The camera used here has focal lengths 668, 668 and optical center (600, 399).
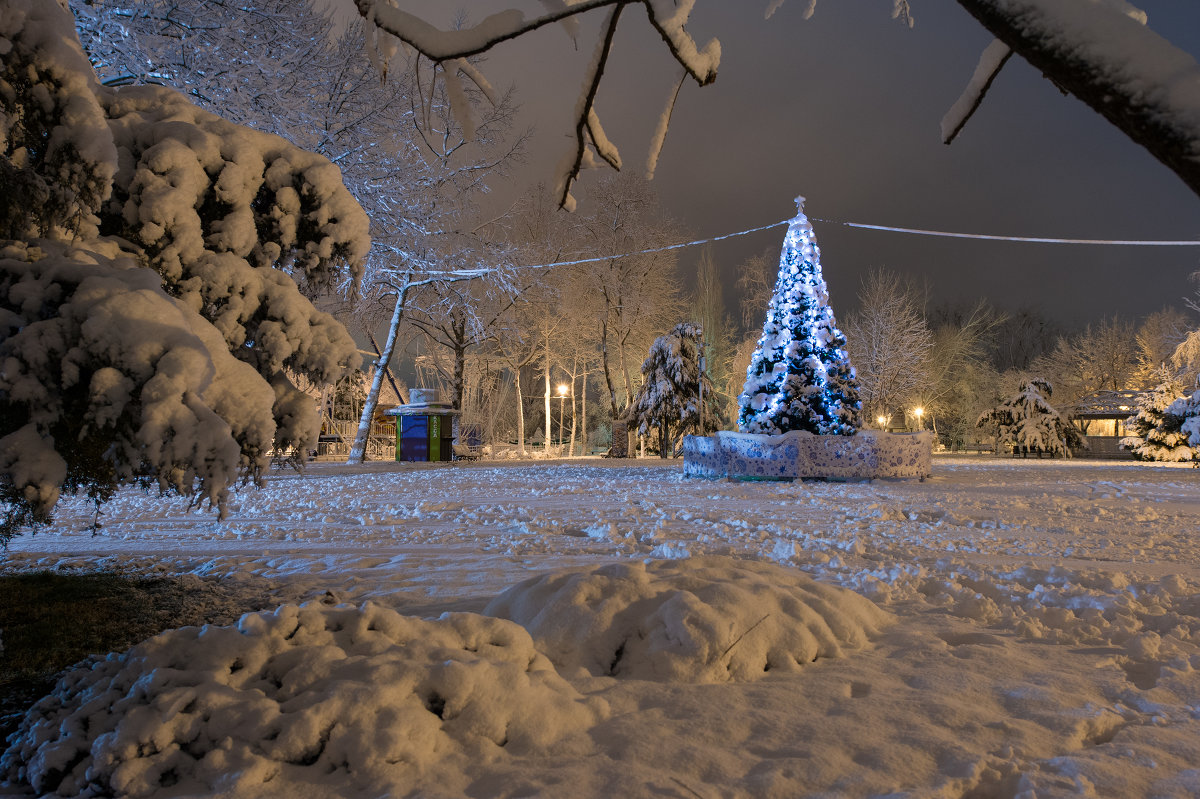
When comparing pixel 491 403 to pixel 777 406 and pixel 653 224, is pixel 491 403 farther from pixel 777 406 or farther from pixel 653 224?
pixel 777 406

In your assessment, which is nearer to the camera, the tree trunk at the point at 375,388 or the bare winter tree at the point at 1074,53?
the bare winter tree at the point at 1074,53

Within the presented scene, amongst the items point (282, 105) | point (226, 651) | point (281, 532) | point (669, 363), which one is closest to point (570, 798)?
point (226, 651)

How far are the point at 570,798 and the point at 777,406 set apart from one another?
1432 cm

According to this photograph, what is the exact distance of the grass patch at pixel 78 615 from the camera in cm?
325

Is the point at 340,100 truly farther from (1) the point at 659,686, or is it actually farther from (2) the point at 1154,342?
(2) the point at 1154,342

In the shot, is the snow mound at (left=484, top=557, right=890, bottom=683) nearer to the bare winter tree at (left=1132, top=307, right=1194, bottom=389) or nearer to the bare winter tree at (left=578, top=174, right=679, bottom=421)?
the bare winter tree at (left=578, top=174, right=679, bottom=421)

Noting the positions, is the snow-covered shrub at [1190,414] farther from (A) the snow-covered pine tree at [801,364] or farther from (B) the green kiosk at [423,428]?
(B) the green kiosk at [423,428]

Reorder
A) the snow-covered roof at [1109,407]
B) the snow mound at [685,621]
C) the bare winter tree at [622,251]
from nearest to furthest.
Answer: the snow mound at [685,621], the bare winter tree at [622,251], the snow-covered roof at [1109,407]

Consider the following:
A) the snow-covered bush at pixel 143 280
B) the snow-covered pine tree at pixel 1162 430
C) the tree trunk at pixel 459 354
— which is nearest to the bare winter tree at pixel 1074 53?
the snow-covered bush at pixel 143 280

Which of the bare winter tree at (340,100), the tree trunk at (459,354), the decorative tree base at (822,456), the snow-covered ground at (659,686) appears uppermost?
the bare winter tree at (340,100)

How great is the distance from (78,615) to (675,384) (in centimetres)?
2210

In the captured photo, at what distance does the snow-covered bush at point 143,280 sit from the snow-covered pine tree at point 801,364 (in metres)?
12.9

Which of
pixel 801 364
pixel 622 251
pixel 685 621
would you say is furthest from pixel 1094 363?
pixel 685 621

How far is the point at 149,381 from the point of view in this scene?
2.52m
